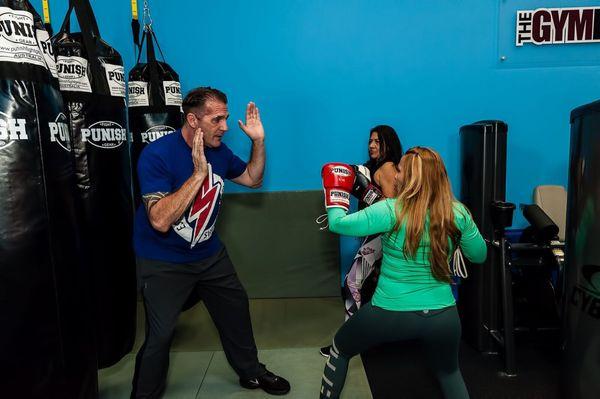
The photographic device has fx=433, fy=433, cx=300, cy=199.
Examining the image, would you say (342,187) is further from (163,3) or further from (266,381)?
(163,3)

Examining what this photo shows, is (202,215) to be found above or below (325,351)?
above

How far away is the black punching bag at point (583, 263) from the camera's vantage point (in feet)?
3.94

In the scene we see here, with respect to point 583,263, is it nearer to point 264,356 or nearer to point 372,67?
point 264,356

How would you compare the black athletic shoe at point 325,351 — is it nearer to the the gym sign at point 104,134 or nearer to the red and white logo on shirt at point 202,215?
the red and white logo on shirt at point 202,215

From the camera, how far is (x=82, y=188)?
1932 millimetres

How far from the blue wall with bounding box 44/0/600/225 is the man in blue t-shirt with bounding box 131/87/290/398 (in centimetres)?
119

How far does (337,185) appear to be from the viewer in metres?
1.71

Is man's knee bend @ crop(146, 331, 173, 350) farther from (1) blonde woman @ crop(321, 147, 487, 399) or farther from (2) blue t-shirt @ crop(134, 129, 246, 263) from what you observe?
(1) blonde woman @ crop(321, 147, 487, 399)

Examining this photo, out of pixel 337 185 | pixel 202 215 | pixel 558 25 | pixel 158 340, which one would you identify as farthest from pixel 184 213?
pixel 558 25

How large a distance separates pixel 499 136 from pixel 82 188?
2160mm

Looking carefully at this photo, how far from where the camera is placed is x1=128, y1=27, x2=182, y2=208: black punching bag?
2504 mm

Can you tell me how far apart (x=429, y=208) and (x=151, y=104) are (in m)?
1.77

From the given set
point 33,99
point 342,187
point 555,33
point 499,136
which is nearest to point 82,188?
point 33,99

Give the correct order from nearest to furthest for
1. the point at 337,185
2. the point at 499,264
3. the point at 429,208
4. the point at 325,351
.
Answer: the point at 429,208, the point at 337,185, the point at 499,264, the point at 325,351
